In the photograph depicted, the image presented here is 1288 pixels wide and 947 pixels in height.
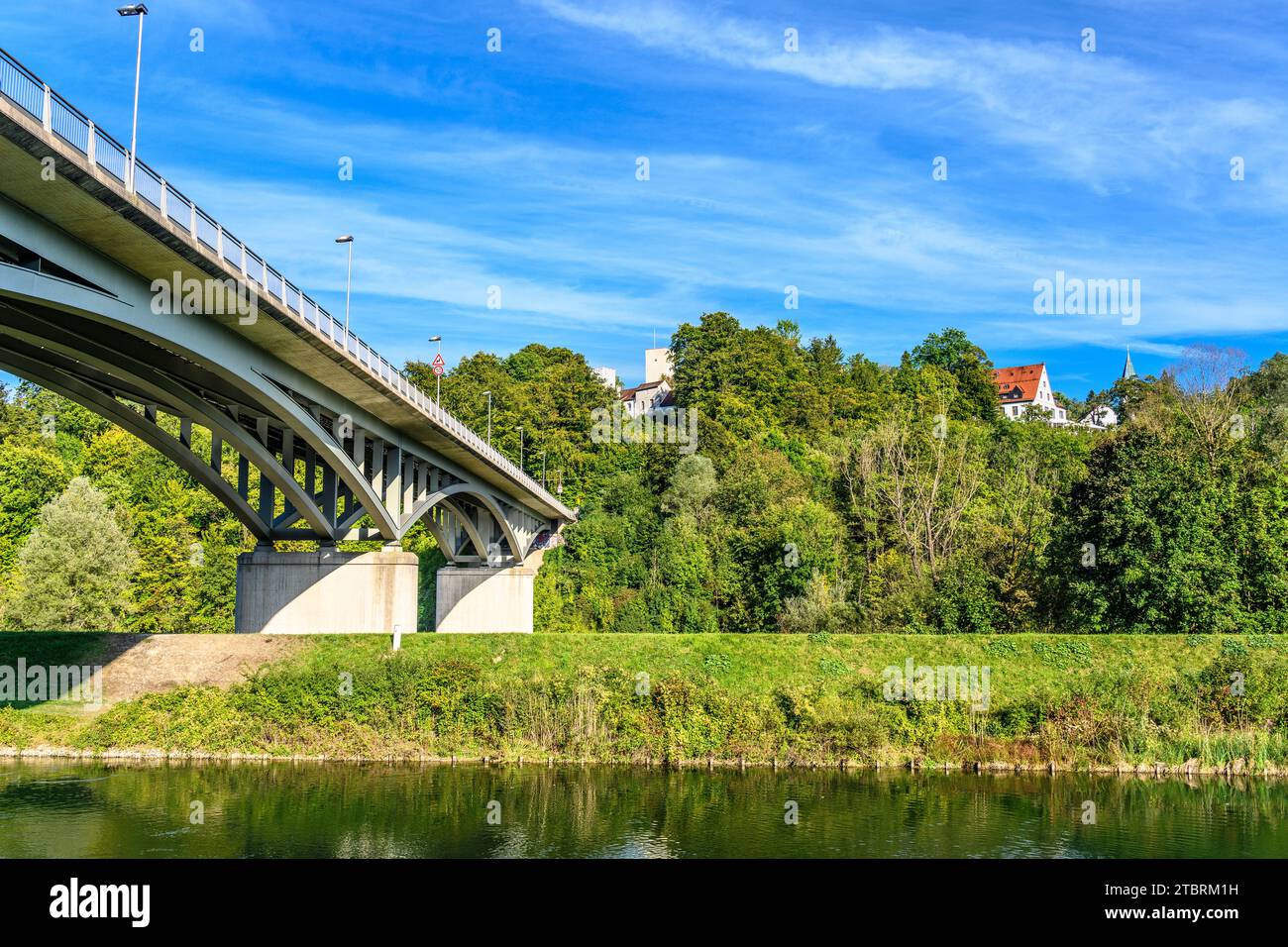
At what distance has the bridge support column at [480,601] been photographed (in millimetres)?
58938

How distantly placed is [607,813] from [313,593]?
18.9 meters

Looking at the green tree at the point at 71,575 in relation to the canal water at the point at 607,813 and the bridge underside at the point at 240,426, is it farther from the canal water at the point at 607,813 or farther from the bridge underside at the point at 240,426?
the canal water at the point at 607,813

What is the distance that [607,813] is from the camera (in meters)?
25.9

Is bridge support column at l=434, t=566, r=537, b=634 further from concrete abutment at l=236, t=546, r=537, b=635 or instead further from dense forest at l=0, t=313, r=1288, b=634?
concrete abutment at l=236, t=546, r=537, b=635

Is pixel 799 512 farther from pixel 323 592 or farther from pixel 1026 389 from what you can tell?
pixel 1026 389

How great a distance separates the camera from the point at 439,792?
2838 centimetres

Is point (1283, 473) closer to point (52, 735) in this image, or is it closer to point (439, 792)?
point (439, 792)

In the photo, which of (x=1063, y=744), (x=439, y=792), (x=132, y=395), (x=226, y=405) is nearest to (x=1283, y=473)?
(x=1063, y=744)

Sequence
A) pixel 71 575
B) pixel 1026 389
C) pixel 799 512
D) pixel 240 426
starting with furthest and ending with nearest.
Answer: pixel 1026 389
pixel 799 512
pixel 71 575
pixel 240 426

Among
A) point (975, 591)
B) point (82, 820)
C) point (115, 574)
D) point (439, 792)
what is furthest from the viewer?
point (115, 574)

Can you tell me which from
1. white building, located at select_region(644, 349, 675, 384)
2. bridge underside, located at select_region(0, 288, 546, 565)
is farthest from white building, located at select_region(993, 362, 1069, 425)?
bridge underside, located at select_region(0, 288, 546, 565)

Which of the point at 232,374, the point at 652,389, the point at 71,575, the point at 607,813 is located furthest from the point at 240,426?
the point at 652,389

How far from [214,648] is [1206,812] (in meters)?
30.1

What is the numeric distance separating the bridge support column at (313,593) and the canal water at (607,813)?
28.7 ft
